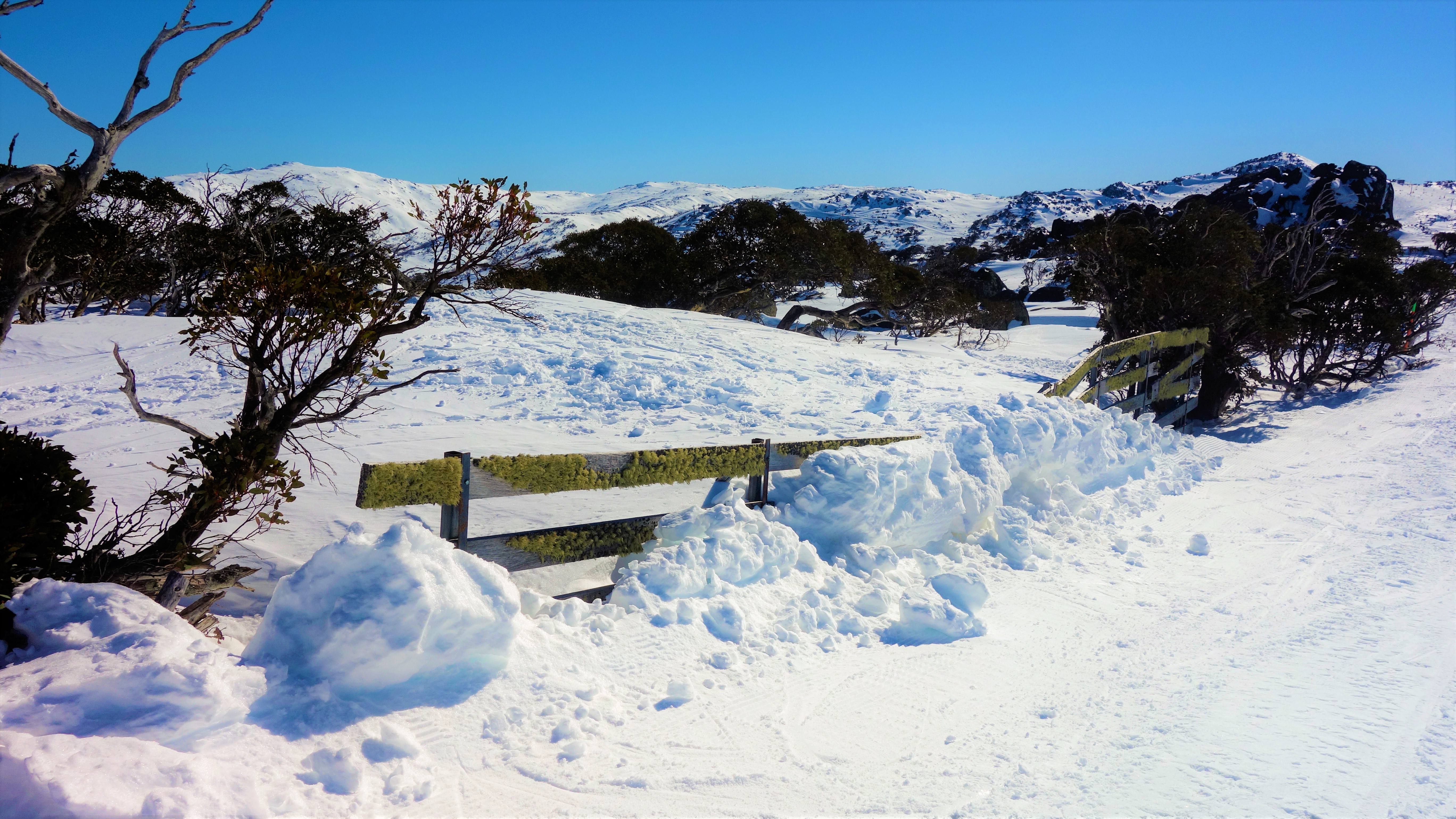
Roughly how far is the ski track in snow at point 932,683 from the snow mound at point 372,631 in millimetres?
182

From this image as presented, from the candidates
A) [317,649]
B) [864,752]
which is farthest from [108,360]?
[864,752]

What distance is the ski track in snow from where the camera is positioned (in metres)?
3.34

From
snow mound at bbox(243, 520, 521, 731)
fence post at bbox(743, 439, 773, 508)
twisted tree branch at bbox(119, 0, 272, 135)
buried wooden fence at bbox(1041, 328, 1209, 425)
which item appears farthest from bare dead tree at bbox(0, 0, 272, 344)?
buried wooden fence at bbox(1041, 328, 1209, 425)

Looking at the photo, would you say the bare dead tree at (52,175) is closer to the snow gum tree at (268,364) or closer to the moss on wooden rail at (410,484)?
the snow gum tree at (268,364)

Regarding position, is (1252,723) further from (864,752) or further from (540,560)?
(540,560)

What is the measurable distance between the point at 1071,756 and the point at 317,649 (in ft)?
12.2

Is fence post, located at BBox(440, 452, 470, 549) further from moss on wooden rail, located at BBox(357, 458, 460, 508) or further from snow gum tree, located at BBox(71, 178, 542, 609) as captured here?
snow gum tree, located at BBox(71, 178, 542, 609)

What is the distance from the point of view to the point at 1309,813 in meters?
3.40

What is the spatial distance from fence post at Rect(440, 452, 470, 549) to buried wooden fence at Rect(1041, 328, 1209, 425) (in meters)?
8.07

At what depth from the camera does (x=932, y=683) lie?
4.59m

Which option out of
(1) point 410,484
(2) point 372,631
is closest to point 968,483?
(1) point 410,484

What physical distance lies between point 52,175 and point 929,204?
570ft

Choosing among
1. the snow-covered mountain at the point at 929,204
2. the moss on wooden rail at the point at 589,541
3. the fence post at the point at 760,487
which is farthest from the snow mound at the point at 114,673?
the snow-covered mountain at the point at 929,204

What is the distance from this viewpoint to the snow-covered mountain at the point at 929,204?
11538 cm
